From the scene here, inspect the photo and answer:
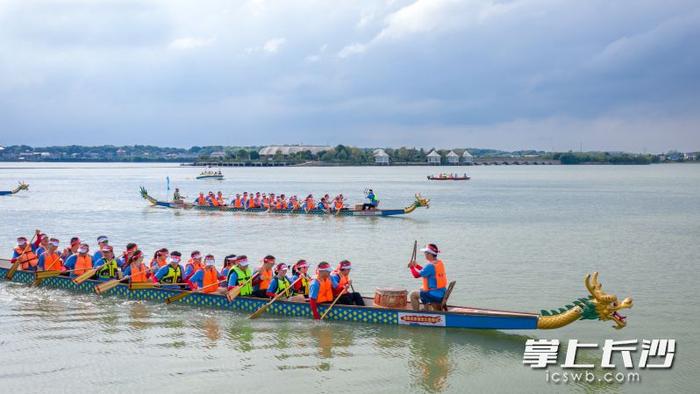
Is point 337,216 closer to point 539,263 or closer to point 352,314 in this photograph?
point 539,263

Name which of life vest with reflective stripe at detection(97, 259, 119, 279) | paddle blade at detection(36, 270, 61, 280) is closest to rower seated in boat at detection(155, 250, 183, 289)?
life vest with reflective stripe at detection(97, 259, 119, 279)

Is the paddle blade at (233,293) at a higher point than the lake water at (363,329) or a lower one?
higher

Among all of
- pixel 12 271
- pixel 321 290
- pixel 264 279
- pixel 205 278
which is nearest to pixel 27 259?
pixel 12 271

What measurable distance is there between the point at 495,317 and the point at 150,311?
301 inches

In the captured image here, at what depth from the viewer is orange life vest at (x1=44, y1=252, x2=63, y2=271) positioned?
1756 centimetres

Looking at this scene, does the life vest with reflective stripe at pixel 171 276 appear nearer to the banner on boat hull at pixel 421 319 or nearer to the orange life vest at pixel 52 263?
the orange life vest at pixel 52 263

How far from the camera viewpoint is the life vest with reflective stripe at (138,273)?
15773 mm

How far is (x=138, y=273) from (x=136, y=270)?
26 cm

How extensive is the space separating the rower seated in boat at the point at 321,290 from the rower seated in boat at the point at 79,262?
21.9 ft

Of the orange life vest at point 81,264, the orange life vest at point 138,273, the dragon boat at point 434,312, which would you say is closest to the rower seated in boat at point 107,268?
the dragon boat at point 434,312

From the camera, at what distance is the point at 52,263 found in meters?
17.6

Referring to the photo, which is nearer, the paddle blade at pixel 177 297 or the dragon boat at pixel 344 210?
the paddle blade at pixel 177 297

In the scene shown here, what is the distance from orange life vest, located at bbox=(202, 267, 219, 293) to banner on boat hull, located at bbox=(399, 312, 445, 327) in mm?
4570

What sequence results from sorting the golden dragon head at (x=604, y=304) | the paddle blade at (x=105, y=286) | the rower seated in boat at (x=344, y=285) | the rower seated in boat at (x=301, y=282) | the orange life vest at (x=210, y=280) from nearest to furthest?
the golden dragon head at (x=604, y=304) < the rower seated in boat at (x=344, y=285) < the rower seated in boat at (x=301, y=282) < the orange life vest at (x=210, y=280) < the paddle blade at (x=105, y=286)
